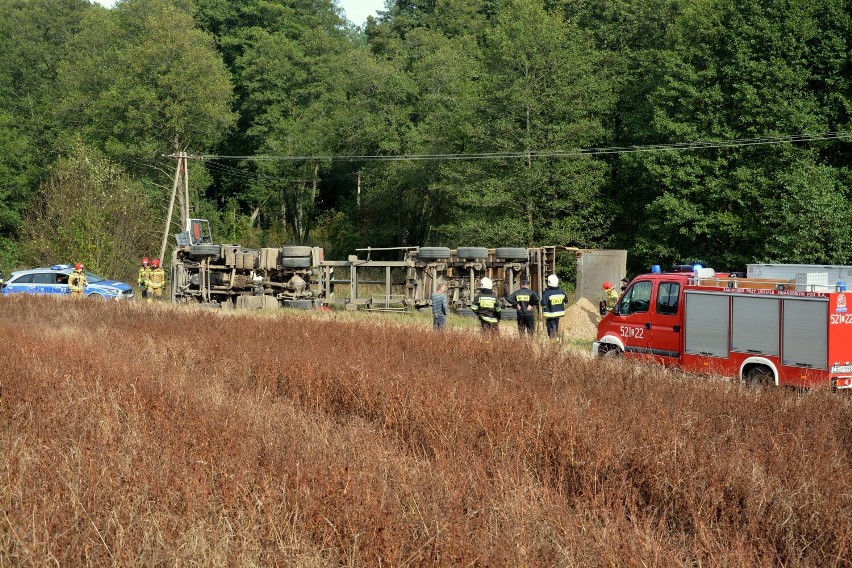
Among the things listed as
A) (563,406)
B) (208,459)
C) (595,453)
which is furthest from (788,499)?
(208,459)

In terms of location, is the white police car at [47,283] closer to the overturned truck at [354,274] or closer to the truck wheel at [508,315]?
the overturned truck at [354,274]

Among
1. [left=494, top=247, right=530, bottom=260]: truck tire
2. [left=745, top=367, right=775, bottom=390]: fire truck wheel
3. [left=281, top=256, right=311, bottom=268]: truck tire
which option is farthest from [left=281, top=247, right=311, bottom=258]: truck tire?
[left=745, top=367, right=775, bottom=390]: fire truck wheel

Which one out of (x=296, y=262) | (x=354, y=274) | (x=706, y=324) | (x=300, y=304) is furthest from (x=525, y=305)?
(x=296, y=262)

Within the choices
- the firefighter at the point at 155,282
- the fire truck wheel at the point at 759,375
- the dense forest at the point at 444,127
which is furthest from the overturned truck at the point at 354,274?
the fire truck wheel at the point at 759,375

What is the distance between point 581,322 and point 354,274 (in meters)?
7.05

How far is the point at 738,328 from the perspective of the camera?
12.6 meters

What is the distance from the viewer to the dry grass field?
4.88m

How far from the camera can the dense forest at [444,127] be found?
34.8 meters

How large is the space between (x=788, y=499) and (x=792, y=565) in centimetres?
91

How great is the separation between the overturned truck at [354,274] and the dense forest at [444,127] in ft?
30.1

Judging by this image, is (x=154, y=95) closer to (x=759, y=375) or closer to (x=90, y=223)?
(x=90, y=223)

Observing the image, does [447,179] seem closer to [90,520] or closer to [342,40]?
[342,40]

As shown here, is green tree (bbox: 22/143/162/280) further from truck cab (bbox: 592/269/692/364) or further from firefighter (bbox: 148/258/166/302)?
truck cab (bbox: 592/269/692/364)

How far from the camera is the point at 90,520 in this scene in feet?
16.7
